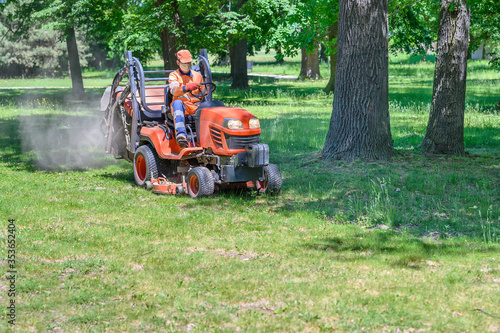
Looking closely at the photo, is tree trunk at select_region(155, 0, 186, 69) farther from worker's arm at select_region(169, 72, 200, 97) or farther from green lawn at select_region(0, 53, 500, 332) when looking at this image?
worker's arm at select_region(169, 72, 200, 97)

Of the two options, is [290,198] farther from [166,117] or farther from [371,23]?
[371,23]

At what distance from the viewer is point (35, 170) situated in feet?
34.5

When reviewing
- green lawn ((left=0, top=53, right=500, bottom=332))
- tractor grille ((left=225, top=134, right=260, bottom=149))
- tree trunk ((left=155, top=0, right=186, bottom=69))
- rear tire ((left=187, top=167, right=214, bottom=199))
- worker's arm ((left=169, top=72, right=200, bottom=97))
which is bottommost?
green lawn ((left=0, top=53, right=500, bottom=332))

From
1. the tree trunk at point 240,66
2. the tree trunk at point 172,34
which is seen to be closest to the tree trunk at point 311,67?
the tree trunk at point 240,66

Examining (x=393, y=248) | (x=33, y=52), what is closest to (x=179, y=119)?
(x=393, y=248)

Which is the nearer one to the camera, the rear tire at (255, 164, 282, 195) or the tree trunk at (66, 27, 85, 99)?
the rear tire at (255, 164, 282, 195)

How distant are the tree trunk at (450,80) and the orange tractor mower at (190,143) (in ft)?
13.1

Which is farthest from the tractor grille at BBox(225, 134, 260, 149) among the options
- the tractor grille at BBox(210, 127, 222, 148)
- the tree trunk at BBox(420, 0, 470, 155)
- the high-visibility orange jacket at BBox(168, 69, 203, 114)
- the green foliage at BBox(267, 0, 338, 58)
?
the green foliage at BBox(267, 0, 338, 58)

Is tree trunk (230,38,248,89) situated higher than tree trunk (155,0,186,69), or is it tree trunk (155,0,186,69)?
tree trunk (155,0,186,69)

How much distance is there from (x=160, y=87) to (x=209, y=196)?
2.47m

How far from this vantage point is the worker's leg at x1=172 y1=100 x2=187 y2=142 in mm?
8257

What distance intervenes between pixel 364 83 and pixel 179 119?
3.23 meters

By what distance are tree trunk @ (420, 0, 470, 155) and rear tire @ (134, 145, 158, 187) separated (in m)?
5.16

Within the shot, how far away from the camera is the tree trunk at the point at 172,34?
762 inches
